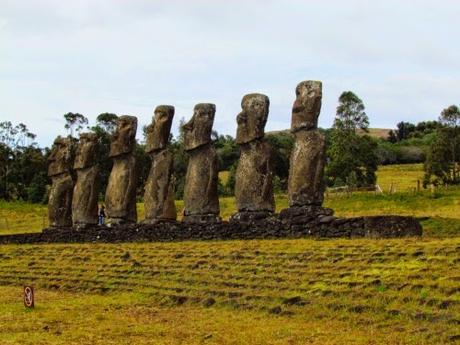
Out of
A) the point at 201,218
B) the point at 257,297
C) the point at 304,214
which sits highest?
the point at 304,214

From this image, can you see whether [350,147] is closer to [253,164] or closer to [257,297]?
[253,164]

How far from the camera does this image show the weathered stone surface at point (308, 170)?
18781 mm

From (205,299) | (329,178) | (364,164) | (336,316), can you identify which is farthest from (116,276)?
(329,178)

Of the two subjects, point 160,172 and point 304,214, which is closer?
point 304,214

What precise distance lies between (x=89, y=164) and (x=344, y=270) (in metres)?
15.0

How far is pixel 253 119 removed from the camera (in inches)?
811

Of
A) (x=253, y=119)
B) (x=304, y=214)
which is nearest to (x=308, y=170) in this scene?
(x=304, y=214)

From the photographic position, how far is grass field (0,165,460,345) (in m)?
10.6

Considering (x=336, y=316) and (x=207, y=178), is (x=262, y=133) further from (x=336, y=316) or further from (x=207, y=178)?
(x=336, y=316)

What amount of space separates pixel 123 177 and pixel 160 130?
2170 mm

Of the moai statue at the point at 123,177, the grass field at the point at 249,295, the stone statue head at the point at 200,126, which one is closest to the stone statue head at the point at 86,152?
the moai statue at the point at 123,177

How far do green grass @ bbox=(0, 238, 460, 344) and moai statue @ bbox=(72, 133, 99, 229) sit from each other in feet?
22.8

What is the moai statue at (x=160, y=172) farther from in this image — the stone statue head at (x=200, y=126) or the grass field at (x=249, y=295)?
the grass field at (x=249, y=295)

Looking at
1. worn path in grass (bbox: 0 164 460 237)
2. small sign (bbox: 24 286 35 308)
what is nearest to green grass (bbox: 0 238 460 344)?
small sign (bbox: 24 286 35 308)
